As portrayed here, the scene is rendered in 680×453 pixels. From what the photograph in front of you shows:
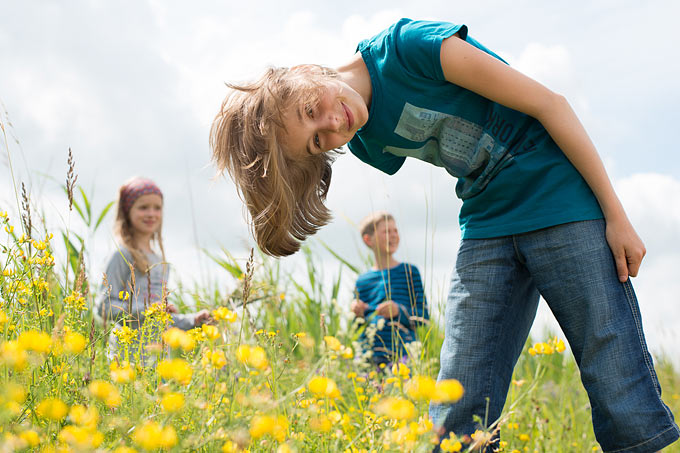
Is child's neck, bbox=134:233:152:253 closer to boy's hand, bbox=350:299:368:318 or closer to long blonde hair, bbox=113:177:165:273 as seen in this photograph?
long blonde hair, bbox=113:177:165:273

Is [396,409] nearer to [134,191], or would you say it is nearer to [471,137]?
[471,137]

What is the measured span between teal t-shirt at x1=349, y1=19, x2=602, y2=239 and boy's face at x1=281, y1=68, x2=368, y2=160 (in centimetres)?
14

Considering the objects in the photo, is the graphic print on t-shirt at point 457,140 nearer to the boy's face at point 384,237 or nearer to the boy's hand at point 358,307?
the boy's hand at point 358,307

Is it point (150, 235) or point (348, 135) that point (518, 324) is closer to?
point (348, 135)

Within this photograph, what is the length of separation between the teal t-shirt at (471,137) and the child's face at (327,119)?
14 cm

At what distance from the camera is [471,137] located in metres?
2.13

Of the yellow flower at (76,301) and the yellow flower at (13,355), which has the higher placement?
the yellow flower at (76,301)

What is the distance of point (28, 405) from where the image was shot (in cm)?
139

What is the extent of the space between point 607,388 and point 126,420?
1.50 meters

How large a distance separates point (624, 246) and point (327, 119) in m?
1.06

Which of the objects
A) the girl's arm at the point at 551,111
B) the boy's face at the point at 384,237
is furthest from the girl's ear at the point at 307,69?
the boy's face at the point at 384,237

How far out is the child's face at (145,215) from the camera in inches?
183

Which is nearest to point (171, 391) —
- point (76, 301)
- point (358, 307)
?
point (76, 301)

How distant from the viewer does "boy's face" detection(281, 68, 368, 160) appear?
197cm
